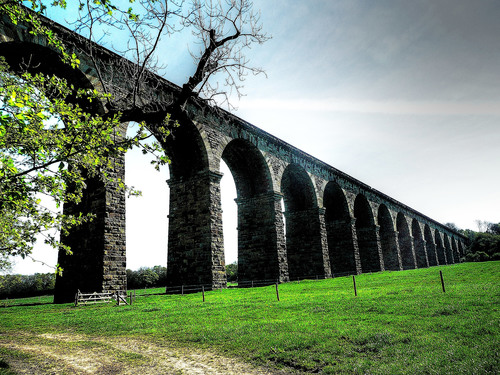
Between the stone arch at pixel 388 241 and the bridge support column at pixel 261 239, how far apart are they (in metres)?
21.4

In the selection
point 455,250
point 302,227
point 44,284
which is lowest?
point 44,284

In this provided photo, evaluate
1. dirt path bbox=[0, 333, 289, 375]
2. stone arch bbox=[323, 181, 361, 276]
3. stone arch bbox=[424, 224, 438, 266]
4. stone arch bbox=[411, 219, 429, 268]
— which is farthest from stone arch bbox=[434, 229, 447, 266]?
dirt path bbox=[0, 333, 289, 375]

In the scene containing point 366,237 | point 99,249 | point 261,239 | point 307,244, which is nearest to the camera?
point 99,249

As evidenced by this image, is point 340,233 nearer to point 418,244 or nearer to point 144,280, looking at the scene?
point 418,244

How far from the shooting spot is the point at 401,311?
23.5 ft

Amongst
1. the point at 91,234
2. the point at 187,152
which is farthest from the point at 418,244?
the point at 91,234

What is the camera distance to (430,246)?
2019 inches

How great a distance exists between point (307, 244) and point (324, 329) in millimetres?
17851

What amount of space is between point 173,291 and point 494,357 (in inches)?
533

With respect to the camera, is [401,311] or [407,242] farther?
[407,242]

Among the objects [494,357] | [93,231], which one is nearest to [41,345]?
[93,231]

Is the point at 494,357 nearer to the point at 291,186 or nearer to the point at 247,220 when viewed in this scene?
the point at 247,220

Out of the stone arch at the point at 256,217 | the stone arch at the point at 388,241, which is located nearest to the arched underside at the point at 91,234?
the stone arch at the point at 256,217

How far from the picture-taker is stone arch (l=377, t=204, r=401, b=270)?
115 ft
